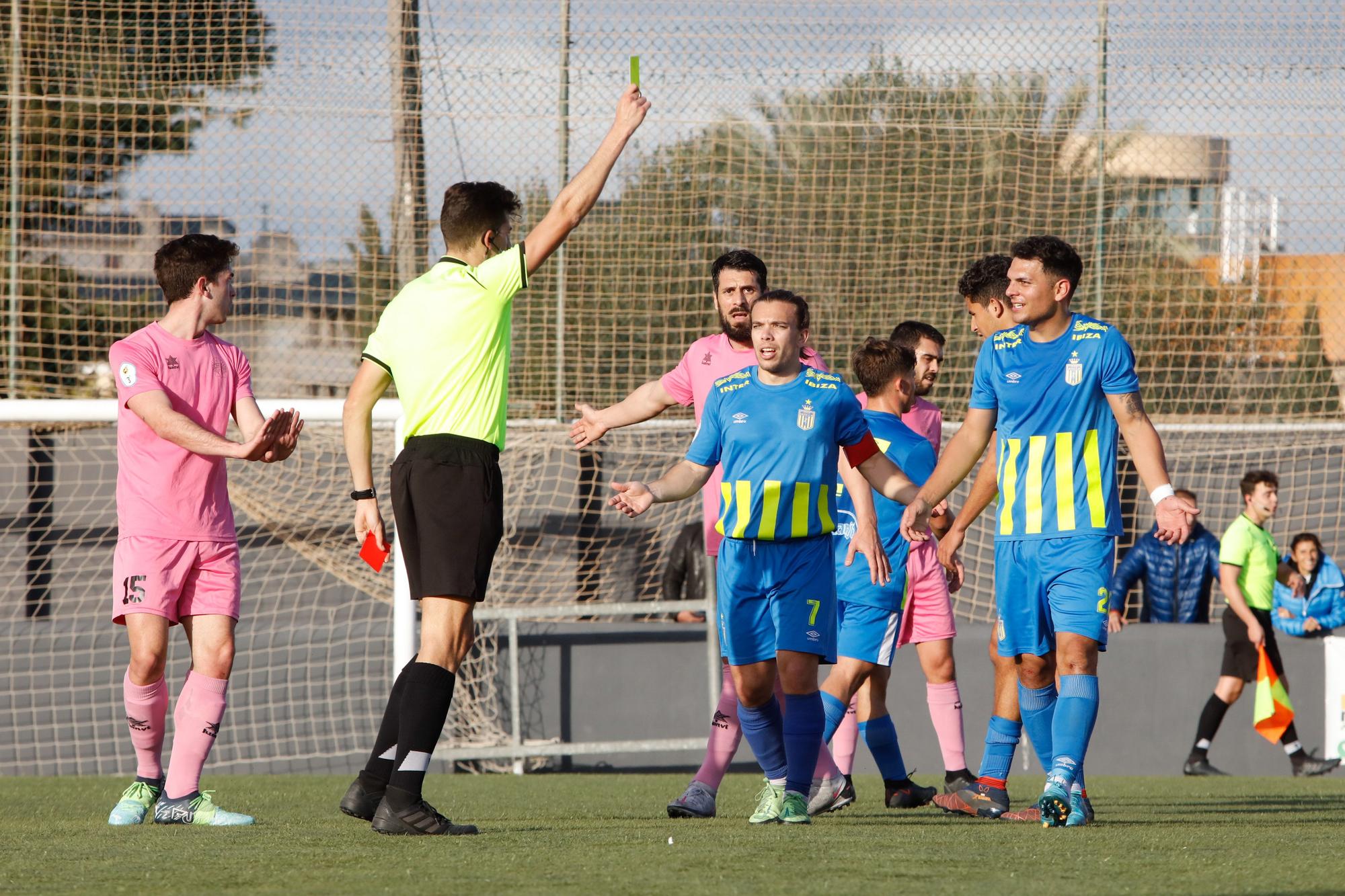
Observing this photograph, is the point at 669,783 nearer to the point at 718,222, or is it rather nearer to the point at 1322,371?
the point at 718,222

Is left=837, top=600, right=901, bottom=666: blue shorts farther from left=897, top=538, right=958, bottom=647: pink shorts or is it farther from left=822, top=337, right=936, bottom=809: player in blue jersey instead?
left=897, top=538, right=958, bottom=647: pink shorts

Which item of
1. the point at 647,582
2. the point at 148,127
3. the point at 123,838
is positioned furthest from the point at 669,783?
the point at 148,127

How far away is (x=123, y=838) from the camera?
15.4 ft

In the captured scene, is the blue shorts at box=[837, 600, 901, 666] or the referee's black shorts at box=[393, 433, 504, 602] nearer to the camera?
the referee's black shorts at box=[393, 433, 504, 602]

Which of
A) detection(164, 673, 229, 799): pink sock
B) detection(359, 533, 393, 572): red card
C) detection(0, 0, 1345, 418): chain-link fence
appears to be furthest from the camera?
detection(0, 0, 1345, 418): chain-link fence

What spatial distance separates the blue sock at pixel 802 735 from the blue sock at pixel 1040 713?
0.79 m

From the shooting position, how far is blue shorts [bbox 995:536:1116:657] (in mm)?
4977

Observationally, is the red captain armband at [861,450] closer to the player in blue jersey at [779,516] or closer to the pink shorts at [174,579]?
the player in blue jersey at [779,516]

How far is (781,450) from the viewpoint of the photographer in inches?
197

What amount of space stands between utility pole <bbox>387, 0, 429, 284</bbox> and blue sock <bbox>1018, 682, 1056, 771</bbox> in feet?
23.5

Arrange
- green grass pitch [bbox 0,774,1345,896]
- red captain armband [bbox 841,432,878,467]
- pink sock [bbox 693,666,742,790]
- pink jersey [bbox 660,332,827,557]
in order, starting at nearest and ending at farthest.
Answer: green grass pitch [bbox 0,774,1345,896] < red captain armband [bbox 841,432,878,467] < pink sock [bbox 693,666,742,790] < pink jersey [bbox 660,332,827,557]

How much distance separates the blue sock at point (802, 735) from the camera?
5.02 metres

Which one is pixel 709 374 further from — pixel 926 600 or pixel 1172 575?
pixel 1172 575

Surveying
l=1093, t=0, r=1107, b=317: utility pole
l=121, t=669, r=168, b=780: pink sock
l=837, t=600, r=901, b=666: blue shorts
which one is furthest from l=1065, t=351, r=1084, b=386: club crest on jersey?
l=1093, t=0, r=1107, b=317: utility pole
